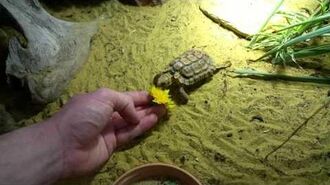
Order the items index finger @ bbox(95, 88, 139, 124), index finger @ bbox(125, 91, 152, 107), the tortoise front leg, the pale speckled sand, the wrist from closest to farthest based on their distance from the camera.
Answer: the wrist < index finger @ bbox(95, 88, 139, 124) < the pale speckled sand < index finger @ bbox(125, 91, 152, 107) < the tortoise front leg

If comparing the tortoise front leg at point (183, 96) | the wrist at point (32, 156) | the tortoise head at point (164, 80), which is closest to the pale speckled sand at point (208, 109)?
the tortoise front leg at point (183, 96)

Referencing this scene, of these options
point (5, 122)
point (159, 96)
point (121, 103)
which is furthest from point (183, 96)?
point (5, 122)

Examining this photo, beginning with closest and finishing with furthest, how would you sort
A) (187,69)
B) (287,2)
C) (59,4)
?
1. (187,69)
2. (287,2)
3. (59,4)

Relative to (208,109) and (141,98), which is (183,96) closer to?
(208,109)

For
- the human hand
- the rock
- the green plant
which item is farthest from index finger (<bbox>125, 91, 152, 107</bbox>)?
the green plant

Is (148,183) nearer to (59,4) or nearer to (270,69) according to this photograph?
(270,69)

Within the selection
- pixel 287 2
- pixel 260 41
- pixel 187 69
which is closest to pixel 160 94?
pixel 187 69

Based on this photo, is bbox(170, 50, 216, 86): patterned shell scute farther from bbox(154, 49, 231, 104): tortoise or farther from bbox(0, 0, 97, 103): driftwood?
bbox(0, 0, 97, 103): driftwood
